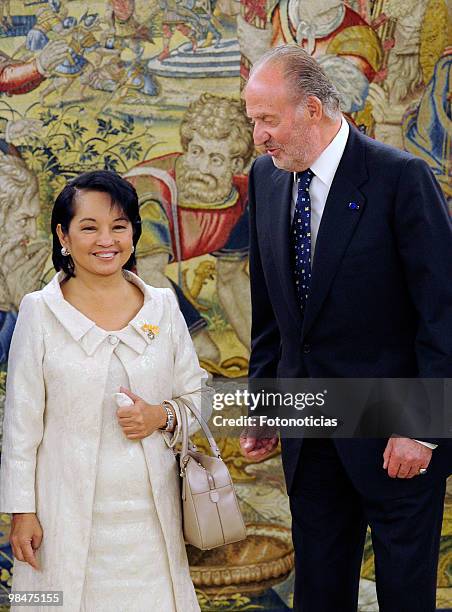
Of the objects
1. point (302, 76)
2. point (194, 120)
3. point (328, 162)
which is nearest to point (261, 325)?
point (328, 162)

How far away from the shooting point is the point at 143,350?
3.40 m

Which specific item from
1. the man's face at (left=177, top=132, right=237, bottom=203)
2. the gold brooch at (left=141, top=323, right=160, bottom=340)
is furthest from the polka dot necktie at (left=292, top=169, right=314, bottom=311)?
the man's face at (left=177, top=132, right=237, bottom=203)

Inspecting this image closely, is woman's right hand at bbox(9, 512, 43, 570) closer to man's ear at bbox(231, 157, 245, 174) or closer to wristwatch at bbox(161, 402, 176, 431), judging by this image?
wristwatch at bbox(161, 402, 176, 431)

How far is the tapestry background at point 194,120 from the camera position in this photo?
200 inches

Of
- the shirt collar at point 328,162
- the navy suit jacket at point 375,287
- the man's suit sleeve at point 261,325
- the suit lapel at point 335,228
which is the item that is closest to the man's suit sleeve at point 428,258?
the navy suit jacket at point 375,287

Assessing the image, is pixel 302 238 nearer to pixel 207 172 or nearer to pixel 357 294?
pixel 357 294

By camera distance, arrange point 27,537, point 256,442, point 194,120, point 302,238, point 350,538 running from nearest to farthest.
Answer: point 27,537 < point 302,238 < point 350,538 < point 256,442 < point 194,120

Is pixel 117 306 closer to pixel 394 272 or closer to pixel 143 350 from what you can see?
pixel 143 350

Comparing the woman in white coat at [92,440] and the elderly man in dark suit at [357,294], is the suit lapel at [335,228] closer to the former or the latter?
the elderly man in dark suit at [357,294]

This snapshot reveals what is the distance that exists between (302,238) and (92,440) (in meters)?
0.99

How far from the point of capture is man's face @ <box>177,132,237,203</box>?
5191 millimetres

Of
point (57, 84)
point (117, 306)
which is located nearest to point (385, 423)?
point (117, 306)

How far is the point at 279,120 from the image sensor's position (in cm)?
342

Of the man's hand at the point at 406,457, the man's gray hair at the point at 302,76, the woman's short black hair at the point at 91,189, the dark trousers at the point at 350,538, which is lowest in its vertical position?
the dark trousers at the point at 350,538
